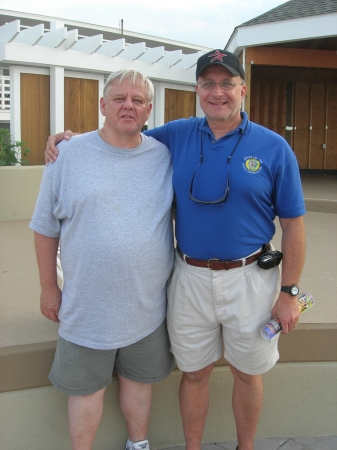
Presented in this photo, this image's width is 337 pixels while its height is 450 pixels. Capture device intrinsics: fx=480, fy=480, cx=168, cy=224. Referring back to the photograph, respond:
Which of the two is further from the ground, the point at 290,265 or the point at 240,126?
the point at 240,126

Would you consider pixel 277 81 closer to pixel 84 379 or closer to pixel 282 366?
pixel 282 366

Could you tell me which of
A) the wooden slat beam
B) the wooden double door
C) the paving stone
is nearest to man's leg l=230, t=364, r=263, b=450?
the paving stone

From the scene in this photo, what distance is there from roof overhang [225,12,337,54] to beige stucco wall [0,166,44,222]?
3.76m

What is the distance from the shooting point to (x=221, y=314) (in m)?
2.10

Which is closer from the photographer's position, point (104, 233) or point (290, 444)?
Result: point (104, 233)

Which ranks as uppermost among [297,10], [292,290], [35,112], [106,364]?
[297,10]

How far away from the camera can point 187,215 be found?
6.82 ft

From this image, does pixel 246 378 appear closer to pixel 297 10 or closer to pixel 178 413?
pixel 178 413

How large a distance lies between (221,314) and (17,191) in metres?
4.12

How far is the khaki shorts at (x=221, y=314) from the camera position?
2076 mm

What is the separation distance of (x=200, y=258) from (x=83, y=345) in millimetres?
619

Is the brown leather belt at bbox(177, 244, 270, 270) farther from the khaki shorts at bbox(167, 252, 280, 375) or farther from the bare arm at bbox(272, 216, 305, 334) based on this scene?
the bare arm at bbox(272, 216, 305, 334)

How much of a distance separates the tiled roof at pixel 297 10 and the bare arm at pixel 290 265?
5.54 meters

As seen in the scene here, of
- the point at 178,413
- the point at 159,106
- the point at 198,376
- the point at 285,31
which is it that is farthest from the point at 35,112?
the point at 198,376
